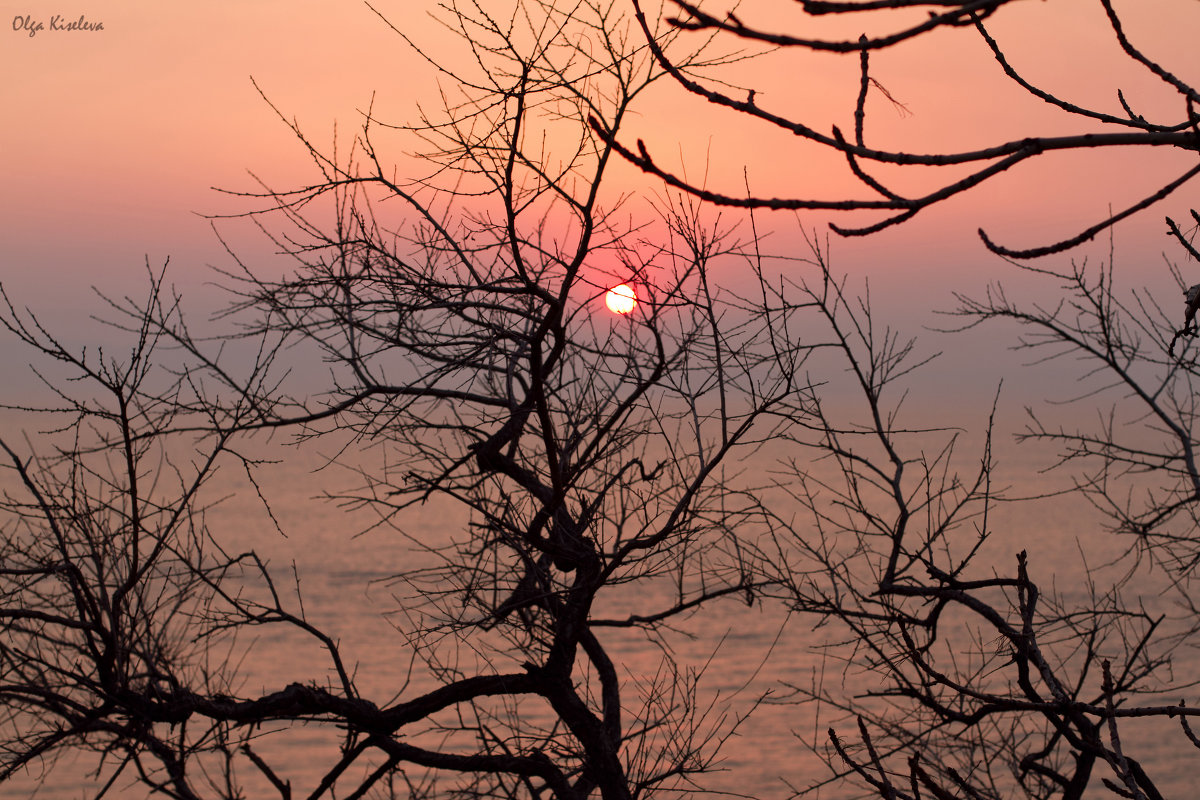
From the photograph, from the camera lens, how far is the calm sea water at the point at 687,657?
155 ft

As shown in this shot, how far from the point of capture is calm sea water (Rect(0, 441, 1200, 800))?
47234 millimetres

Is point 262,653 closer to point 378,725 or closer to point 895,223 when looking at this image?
point 378,725

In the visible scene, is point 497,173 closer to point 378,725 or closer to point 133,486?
point 133,486

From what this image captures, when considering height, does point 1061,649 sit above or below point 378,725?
above

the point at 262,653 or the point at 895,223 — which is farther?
the point at 262,653

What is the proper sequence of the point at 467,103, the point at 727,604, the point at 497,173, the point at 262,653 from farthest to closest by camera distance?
the point at 727,604, the point at 262,653, the point at 467,103, the point at 497,173

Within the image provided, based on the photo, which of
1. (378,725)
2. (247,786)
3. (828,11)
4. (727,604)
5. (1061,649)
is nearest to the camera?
(828,11)

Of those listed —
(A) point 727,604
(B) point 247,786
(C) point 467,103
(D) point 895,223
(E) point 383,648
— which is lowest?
(D) point 895,223

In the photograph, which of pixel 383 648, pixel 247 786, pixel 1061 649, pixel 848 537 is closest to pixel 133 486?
pixel 247 786

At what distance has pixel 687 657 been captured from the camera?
206 ft

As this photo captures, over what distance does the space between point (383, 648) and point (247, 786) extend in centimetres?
1540

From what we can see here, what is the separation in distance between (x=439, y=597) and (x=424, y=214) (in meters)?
2.70

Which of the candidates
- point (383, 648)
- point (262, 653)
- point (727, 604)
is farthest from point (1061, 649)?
point (262, 653)

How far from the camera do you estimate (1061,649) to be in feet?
223
